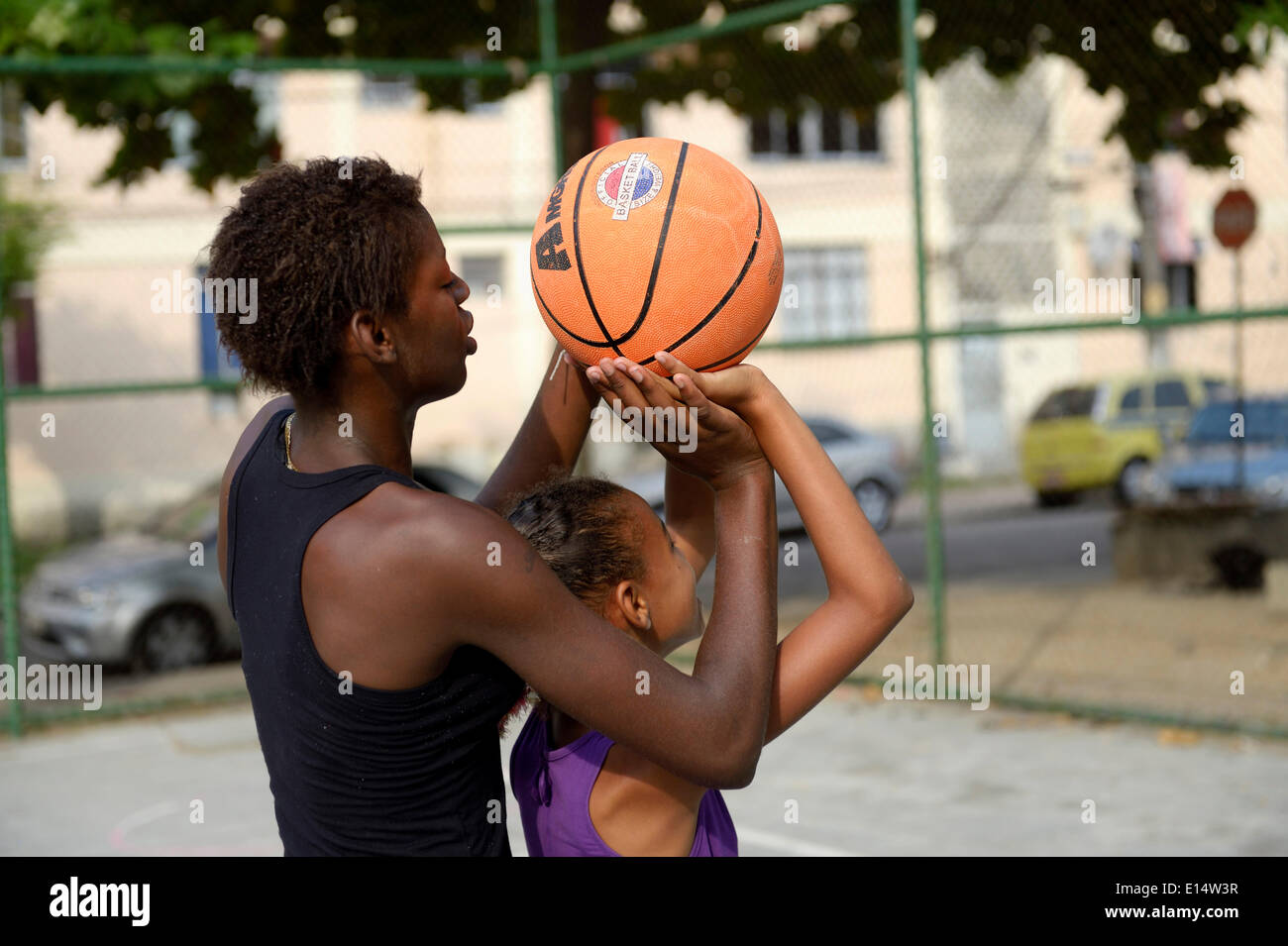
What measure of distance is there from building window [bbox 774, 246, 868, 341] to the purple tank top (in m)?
18.9

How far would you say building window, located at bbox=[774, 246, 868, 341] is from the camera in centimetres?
2086

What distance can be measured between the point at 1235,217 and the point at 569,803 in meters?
8.81

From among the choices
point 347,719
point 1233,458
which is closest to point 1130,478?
point 1233,458

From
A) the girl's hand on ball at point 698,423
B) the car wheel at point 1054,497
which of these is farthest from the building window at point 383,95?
the girl's hand on ball at point 698,423

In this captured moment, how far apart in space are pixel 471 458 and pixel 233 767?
11.8m

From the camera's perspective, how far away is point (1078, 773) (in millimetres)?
5781

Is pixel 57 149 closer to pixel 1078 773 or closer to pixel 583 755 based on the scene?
pixel 1078 773

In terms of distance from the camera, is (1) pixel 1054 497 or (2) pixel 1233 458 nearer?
(2) pixel 1233 458

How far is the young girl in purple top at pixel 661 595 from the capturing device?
1.93 metres

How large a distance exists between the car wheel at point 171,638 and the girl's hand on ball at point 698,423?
711cm

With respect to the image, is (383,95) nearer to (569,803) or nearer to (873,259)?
(873,259)

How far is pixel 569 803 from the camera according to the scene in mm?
1984

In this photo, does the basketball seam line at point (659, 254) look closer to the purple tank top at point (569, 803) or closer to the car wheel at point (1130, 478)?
the purple tank top at point (569, 803)

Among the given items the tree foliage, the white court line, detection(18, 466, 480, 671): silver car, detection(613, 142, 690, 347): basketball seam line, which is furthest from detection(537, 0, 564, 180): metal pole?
detection(613, 142, 690, 347): basketball seam line
